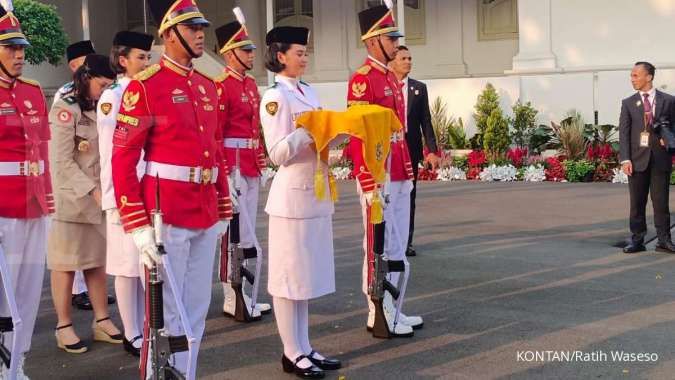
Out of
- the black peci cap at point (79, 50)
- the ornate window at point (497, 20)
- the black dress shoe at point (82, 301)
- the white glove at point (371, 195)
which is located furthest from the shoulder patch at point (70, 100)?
the ornate window at point (497, 20)

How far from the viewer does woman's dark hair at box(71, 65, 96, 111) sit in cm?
616

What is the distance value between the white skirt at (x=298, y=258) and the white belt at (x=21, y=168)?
4.69 feet

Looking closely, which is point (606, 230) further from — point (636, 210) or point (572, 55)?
point (572, 55)

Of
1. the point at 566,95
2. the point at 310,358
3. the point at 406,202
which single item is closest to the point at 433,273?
the point at 406,202

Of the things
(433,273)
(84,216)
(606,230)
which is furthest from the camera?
(606,230)

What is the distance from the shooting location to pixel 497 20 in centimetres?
2209

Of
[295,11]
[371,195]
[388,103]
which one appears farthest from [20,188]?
[295,11]

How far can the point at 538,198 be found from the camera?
44.3ft

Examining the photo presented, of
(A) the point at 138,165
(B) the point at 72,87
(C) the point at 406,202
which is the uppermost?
(B) the point at 72,87

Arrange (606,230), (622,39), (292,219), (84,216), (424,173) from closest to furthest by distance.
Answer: (292,219)
(84,216)
(606,230)
(424,173)
(622,39)

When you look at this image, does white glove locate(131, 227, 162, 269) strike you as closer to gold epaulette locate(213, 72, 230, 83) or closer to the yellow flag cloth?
the yellow flag cloth

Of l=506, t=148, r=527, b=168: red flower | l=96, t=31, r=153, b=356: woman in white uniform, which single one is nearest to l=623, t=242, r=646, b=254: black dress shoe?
l=96, t=31, r=153, b=356: woman in white uniform

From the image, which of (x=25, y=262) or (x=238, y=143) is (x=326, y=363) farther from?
(x=238, y=143)

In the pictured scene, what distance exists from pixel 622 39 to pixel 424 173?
520 centimetres
